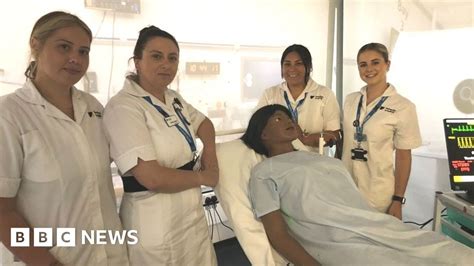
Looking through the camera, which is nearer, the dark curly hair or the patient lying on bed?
the patient lying on bed

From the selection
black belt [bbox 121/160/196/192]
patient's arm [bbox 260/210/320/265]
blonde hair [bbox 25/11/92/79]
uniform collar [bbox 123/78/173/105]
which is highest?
blonde hair [bbox 25/11/92/79]

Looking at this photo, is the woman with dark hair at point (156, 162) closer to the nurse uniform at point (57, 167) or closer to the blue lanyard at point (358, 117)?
the nurse uniform at point (57, 167)

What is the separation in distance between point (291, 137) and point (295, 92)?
0.58 m

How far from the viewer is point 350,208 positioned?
1503 millimetres

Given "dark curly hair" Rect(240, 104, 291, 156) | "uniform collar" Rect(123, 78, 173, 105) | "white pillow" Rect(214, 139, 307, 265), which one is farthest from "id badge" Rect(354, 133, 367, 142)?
"uniform collar" Rect(123, 78, 173, 105)

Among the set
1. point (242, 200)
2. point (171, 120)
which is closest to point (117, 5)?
point (171, 120)

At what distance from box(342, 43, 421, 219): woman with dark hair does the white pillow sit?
0.67m

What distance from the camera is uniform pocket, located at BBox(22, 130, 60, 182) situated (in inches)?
40.9

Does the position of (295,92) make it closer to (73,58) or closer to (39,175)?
(73,58)

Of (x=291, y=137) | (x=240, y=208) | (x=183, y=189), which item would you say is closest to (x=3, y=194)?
(x=183, y=189)

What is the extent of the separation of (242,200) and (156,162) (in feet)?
1.69

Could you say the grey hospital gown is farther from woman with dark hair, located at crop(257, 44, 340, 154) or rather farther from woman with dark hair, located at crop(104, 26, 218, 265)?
woman with dark hair, located at crop(257, 44, 340, 154)

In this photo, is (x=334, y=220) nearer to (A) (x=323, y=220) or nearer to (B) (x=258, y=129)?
(A) (x=323, y=220)

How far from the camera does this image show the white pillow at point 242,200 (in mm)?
1481
